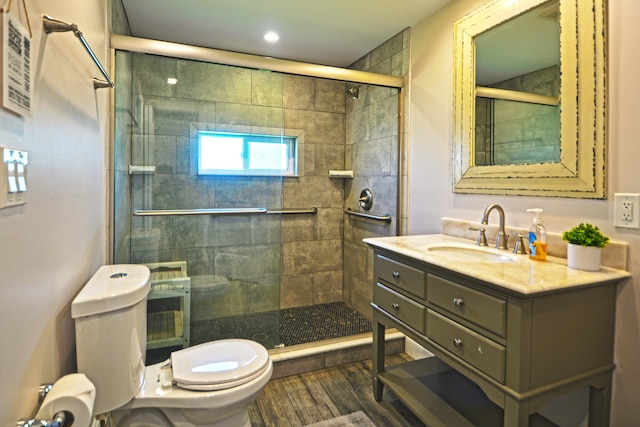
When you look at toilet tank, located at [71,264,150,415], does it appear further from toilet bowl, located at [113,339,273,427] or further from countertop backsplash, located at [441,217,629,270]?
countertop backsplash, located at [441,217,629,270]

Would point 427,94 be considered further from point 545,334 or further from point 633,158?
point 545,334

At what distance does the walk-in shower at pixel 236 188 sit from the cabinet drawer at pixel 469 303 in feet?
4.22

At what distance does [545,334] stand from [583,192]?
63 centimetres

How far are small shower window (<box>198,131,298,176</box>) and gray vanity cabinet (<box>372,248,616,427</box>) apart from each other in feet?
5.01

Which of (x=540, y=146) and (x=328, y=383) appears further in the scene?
(x=328, y=383)

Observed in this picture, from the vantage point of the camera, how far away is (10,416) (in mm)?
793

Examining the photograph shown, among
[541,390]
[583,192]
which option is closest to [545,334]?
[541,390]

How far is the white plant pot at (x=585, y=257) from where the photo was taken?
4.23ft

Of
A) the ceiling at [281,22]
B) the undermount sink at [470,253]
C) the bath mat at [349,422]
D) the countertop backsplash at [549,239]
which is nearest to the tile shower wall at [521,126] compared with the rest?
the countertop backsplash at [549,239]

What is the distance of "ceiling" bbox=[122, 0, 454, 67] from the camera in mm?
2207

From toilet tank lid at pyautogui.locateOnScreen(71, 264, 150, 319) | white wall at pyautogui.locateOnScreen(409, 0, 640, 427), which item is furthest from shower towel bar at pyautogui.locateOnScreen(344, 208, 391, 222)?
toilet tank lid at pyautogui.locateOnScreen(71, 264, 150, 319)

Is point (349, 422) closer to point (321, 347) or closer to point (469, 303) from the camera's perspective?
point (321, 347)

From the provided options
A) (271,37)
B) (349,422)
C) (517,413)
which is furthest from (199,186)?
(517,413)

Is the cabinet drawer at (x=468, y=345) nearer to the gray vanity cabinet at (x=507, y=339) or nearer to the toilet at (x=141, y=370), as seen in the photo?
the gray vanity cabinet at (x=507, y=339)
